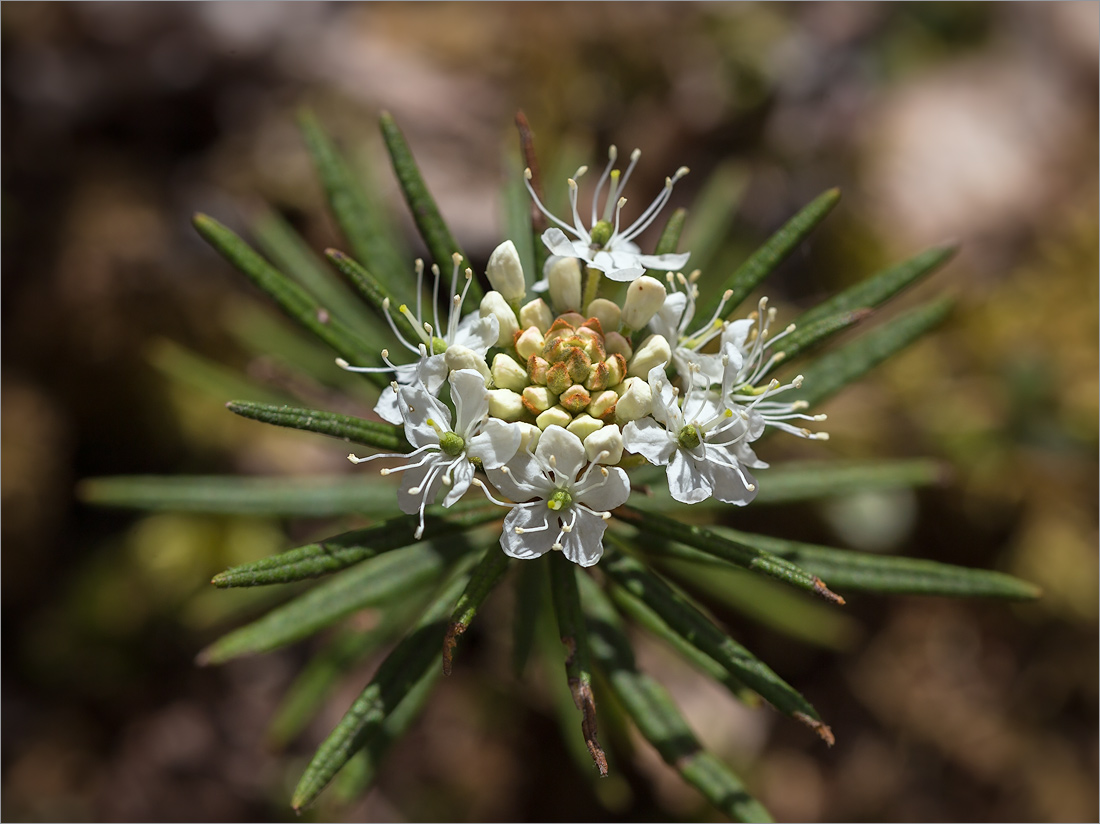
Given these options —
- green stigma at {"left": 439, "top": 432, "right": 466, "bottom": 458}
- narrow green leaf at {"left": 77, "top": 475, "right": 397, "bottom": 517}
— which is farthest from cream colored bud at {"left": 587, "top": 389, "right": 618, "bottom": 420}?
narrow green leaf at {"left": 77, "top": 475, "right": 397, "bottom": 517}

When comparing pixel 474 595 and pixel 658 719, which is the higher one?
pixel 474 595

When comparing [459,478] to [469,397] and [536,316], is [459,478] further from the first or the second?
[536,316]

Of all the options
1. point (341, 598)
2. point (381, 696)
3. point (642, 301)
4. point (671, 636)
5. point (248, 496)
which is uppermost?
point (642, 301)

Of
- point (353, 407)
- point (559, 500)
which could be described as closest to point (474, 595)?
point (559, 500)

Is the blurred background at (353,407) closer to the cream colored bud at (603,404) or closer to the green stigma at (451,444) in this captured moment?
the cream colored bud at (603,404)

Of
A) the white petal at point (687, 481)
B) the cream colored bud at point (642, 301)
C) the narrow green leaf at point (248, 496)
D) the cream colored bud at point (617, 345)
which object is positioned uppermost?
the cream colored bud at point (642, 301)

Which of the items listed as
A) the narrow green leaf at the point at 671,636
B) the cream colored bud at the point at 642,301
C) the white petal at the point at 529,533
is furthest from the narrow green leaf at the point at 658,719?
the cream colored bud at the point at 642,301
